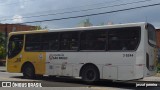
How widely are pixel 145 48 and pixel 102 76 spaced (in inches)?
111

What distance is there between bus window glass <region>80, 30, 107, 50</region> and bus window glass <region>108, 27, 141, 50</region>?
1.66 feet

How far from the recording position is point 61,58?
20.5 m

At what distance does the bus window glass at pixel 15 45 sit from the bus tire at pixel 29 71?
118 centimetres

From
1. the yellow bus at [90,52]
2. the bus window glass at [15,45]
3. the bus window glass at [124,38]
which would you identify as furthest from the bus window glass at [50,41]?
the bus window glass at [124,38]

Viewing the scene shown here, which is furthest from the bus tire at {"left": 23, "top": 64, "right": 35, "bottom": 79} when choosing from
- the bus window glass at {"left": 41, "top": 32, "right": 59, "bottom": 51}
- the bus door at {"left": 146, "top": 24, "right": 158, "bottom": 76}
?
the bus door at {"left": 146, "top": 24, "right": 158, "bottom": 76}

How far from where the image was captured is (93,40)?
62.1 feet

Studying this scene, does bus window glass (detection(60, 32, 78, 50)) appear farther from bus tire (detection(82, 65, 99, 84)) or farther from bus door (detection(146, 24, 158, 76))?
bus door (detection(146, 24, 158, 76))

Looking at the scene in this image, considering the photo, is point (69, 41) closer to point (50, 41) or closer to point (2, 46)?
point (50, 41)

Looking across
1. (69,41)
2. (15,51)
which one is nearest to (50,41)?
(69,41)

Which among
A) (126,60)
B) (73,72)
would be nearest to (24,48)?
(73,72)

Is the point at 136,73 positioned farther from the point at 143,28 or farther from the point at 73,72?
the point at 73,72

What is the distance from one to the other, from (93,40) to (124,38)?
6.51 ft

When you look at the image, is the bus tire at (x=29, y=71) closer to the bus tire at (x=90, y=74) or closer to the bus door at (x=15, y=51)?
the bus door at (x=15, y=51)

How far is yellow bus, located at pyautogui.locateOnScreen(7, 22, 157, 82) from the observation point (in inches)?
675
